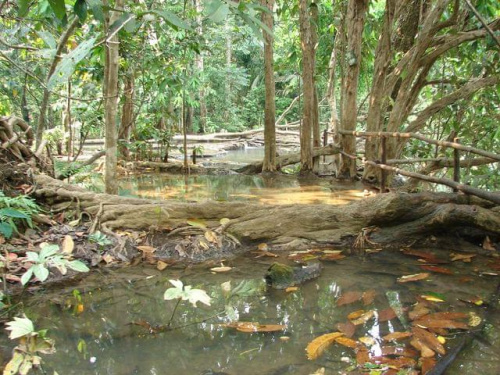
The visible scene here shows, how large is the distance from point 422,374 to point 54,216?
362cm

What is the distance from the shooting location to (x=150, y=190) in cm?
736

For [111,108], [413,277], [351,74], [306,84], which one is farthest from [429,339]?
[306,84]

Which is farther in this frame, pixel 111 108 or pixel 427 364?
pixel 111 108

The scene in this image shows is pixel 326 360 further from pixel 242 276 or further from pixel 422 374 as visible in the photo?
pixel 242 276

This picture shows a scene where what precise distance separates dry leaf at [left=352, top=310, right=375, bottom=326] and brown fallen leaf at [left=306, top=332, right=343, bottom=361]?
7.7 inches

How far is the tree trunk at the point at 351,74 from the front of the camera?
760cm

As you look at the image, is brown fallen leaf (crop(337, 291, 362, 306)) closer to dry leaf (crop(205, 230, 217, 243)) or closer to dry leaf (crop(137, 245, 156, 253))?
dry leaf (crop(205, 230, 217, 243))

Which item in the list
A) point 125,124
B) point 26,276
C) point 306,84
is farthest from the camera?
point 125,124

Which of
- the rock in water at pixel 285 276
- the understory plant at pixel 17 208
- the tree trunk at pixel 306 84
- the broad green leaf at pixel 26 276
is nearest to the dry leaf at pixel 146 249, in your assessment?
the understory plant at pixel 17 208

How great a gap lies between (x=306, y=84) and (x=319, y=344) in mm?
7279

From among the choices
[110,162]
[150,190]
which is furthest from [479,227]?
[150,190]

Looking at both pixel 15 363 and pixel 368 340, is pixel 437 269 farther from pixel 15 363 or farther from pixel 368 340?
pixel 15 363

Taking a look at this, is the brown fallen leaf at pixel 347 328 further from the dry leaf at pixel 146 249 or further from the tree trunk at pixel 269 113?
the tree trunk at pixel 269 113

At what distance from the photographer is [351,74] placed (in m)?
7.92
